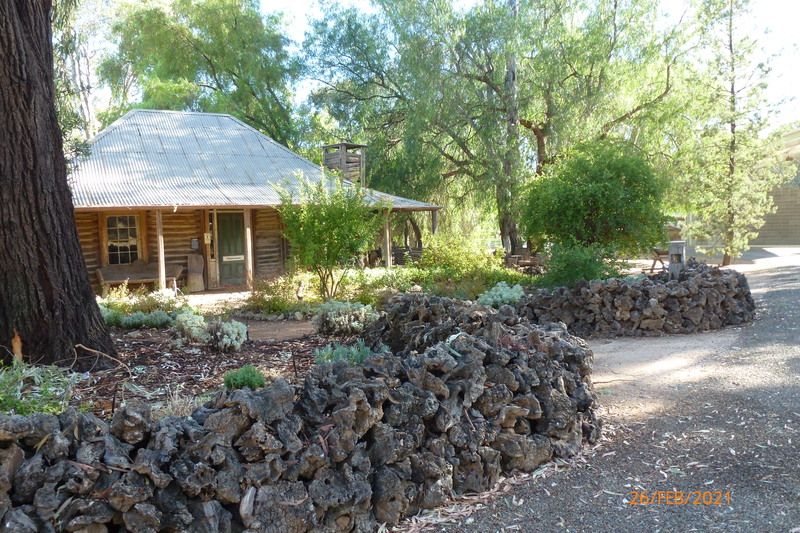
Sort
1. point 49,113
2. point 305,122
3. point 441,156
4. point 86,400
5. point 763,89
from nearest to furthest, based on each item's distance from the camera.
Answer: point 86,400, point 49,113, point 763,89, point 441,156, point 305,122

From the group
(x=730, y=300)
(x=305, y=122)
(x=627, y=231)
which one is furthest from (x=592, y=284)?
(x=305, y=122)

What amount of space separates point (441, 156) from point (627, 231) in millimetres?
10827

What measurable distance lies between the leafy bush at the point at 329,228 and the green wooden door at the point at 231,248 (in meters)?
6.38

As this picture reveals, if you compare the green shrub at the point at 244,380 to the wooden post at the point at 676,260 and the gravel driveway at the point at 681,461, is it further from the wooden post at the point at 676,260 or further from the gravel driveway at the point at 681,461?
the wooden post at the point at 676,260

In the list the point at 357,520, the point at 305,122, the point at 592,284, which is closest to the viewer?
the point at 357,520

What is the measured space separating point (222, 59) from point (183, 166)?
13.5m

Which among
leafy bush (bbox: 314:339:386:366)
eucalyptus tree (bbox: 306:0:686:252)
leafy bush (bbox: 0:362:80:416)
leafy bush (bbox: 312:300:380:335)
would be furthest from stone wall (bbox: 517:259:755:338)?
eucalyptus tree (bbox: 306:0:686:252)

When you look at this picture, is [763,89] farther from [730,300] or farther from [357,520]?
→ [357,520]

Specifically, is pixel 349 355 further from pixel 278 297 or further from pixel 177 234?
pixel 177 234

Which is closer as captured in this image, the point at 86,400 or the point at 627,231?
the point at 86,400

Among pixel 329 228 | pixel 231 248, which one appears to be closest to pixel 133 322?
pixel 329 228

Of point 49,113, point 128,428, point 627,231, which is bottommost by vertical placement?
point 128,428

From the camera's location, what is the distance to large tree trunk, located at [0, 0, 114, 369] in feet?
16.6

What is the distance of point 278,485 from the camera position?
3.19 meters
